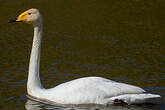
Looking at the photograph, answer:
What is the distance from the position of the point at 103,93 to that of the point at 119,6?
Answer: 11282 mm

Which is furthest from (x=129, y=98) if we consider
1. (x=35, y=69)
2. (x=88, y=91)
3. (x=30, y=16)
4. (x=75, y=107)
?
(x=30, y=16)

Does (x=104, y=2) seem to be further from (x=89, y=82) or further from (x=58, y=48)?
(x=89, y=82)

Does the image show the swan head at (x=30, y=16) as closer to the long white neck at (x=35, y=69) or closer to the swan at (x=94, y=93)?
the long white neck at (x=35, y=69)

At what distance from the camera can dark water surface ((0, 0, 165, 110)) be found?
10.8 metres

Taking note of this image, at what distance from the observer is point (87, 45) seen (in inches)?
564

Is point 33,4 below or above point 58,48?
above

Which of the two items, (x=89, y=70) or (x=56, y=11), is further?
(x=56, y=11)

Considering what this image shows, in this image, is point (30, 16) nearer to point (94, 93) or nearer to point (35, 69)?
point (35, 69)

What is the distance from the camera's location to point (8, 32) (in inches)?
629

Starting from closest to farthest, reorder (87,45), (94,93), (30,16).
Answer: (94,93), (30,16), (87,45)

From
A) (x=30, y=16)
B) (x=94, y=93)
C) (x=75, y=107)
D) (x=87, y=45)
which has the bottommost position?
(x=75, y=107)

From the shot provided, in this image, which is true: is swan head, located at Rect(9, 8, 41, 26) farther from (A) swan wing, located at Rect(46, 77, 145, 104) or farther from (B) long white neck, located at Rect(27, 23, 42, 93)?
(A) swan wing, located at Rect(46, 77, 145, 104)

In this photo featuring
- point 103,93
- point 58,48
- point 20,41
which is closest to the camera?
point 103,93

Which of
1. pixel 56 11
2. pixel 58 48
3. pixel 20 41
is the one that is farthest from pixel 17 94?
pixel 56 11
